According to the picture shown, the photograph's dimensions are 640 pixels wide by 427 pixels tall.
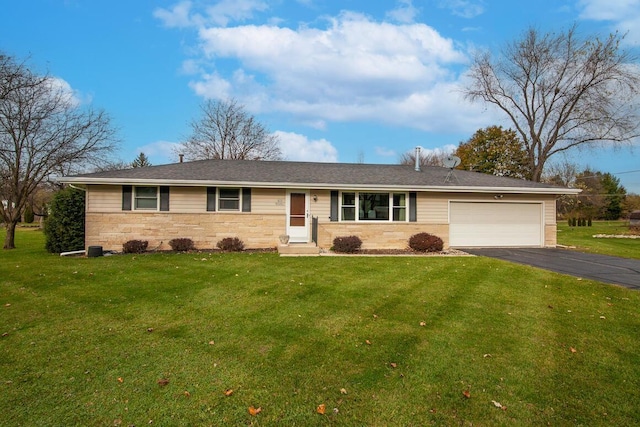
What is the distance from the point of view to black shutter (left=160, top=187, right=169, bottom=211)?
39.1 ft

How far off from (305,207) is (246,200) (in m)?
2.19

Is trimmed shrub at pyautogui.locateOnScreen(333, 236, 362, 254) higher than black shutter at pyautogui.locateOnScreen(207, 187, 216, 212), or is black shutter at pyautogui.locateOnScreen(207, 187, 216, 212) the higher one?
black shutter at pyautogui.locateOnScreen(207, 187, 216, 212)

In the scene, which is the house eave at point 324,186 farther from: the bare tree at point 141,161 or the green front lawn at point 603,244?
the bare tree at point 141,161

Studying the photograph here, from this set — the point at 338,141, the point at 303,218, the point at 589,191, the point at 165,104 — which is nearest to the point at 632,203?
the point at 589,191

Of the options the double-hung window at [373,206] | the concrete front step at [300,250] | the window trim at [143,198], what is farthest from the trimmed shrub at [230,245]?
the double-hung window at [373,206]

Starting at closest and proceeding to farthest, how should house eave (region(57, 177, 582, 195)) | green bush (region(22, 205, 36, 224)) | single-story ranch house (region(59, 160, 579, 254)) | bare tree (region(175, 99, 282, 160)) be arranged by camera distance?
1. house eave (region(57, 177, 582, 195))
2. single-story ranch house (region(59, 160, 579, 254))
3. bare tree (region(175, 99, 282, 160))
4. green bush (region(22, 205, 36, 224))

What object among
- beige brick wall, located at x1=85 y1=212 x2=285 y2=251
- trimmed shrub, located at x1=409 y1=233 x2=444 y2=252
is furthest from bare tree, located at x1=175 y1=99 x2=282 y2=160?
trimmed shrub, located at x1=409 y1=233 x2=444 y2=252

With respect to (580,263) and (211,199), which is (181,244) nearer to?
(211,199)

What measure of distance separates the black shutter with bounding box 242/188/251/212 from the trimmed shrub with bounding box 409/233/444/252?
6155 mm

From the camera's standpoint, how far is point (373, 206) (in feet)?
42.4

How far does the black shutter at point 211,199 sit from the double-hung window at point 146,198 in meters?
1.79

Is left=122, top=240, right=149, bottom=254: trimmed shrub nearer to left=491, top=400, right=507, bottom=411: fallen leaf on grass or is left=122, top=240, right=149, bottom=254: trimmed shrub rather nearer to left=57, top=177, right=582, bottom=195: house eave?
left=57, top=177, right=582, bottom=195: house eave

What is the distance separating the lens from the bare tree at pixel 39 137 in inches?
540

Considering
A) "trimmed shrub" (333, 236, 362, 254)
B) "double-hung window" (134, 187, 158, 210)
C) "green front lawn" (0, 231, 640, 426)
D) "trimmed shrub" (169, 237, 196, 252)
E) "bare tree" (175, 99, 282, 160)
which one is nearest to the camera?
"green front lawn" (0, 231, 640, 426)
